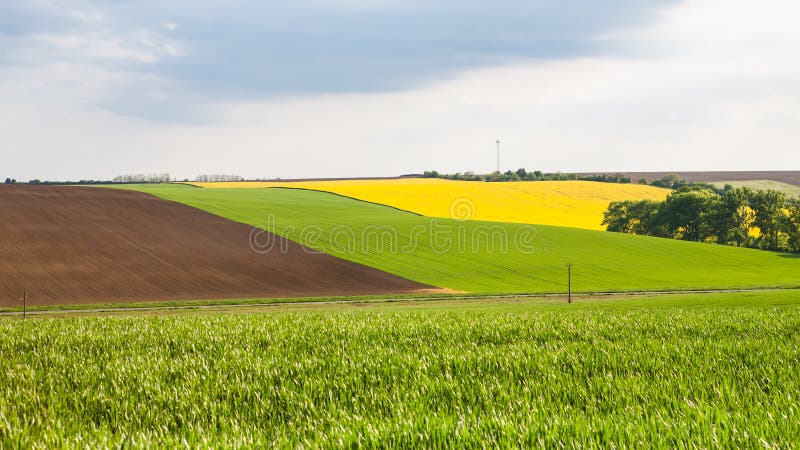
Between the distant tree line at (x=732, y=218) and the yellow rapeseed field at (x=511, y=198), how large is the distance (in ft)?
34.9

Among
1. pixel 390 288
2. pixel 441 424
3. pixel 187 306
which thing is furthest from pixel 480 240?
pixel 441 424

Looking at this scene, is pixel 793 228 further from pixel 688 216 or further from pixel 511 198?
pixel 511 198

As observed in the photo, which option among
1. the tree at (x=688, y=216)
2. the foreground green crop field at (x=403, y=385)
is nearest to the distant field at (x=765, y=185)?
the tree at (x=688, y=216)

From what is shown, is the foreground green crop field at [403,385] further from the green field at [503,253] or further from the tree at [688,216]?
the tree at [688,216]

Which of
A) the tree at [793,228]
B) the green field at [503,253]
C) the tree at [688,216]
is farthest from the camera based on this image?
the tree at [688,216]

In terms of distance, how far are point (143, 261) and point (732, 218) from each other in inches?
3163

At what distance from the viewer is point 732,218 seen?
98.6 metres

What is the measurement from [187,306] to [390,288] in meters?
16.4

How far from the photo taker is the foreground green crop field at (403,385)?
8.05 meters

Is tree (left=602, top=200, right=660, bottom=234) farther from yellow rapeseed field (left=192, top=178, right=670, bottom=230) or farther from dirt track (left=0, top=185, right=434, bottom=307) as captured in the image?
dirt track (left=0, top=185, right=434, bottom=307)

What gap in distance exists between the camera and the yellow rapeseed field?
10288cm

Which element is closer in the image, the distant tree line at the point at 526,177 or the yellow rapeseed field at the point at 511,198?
the yellow rapeseed field at the point at 511,198

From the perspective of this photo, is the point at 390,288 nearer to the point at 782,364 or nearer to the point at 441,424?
the point at 782,364

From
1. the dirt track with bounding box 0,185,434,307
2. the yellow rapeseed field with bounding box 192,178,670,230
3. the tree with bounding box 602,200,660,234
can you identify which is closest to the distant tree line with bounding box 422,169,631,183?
the yellow rapeseed field with bounding box 192,178,670,230
